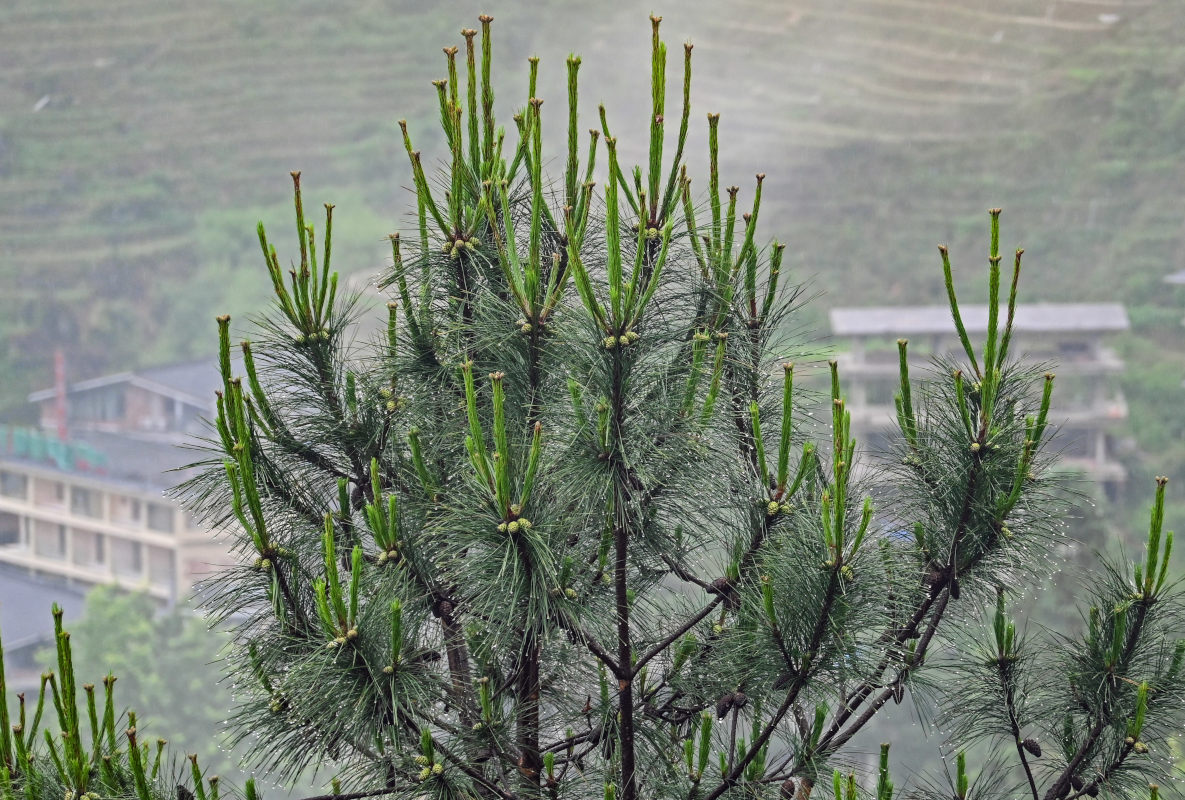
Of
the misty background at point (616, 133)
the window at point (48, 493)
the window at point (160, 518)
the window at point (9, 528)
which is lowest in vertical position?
the window at point (9, 528)

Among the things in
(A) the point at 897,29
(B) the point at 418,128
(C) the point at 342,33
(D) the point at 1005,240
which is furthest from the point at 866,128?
(C) the point at 342,33

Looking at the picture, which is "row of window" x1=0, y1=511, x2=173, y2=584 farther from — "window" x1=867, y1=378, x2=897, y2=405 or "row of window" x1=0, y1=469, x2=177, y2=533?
"window" x1=867, y1=378, x2=897, y2=405

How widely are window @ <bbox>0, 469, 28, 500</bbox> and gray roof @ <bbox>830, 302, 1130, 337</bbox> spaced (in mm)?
12899

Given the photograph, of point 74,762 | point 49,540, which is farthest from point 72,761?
point 49,540

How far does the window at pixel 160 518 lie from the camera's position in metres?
16.9

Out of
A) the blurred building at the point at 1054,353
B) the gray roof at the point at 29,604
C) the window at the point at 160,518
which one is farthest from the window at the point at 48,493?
the blurred building at the point at 1054,353

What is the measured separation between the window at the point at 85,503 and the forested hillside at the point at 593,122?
3498mm

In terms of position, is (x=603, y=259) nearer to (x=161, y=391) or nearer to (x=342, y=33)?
(x=161, y=391)

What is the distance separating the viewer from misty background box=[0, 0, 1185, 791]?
1962 centimetres

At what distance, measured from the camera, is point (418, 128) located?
21.9 m

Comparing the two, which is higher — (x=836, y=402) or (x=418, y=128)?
(x=418, y=128)

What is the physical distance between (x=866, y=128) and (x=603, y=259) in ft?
71.9

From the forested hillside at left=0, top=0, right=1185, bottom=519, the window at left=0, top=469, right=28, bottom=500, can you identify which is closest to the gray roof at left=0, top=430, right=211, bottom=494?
the window at left=0, top=469, right=28, bottom=500

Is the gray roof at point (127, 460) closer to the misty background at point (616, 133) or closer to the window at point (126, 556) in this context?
the window at point (126, 556)
